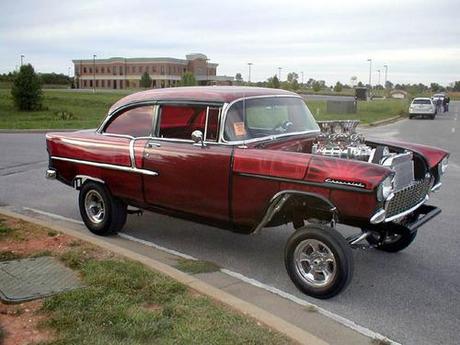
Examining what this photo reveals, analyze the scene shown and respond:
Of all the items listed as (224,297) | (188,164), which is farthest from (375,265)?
(188,164)

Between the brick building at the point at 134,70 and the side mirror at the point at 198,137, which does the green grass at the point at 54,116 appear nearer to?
the side mirror at the point at 198,137

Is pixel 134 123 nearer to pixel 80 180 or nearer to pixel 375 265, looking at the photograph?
pixel 80 180

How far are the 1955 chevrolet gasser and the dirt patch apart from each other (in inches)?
Result: 80.0

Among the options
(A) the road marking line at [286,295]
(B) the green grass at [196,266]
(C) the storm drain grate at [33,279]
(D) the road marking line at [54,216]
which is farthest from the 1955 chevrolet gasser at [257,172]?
(C) the storm drain grate at [33,279]

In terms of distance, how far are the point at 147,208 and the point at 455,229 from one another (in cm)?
392

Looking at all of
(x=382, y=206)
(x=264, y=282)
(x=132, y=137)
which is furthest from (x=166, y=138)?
(x=382, y=206)

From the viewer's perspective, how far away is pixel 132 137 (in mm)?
6289

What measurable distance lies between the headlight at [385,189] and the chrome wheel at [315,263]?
2.05 ft

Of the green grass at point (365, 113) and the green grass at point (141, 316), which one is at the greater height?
the green grass at point (365, 113)

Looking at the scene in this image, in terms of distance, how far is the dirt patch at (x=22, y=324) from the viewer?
3566 millimetres

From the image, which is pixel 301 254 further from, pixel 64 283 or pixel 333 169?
pixel 64 283

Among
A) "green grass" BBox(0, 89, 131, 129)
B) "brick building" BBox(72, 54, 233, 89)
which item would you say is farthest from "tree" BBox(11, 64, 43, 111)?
"brick building" BBox(72, 54, 233, 89)

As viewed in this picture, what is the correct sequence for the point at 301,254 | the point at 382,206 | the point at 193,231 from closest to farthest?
the point at 382,206 < the point at 301,254 < the point at 193,231

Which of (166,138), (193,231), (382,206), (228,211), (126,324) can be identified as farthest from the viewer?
(193,231)
